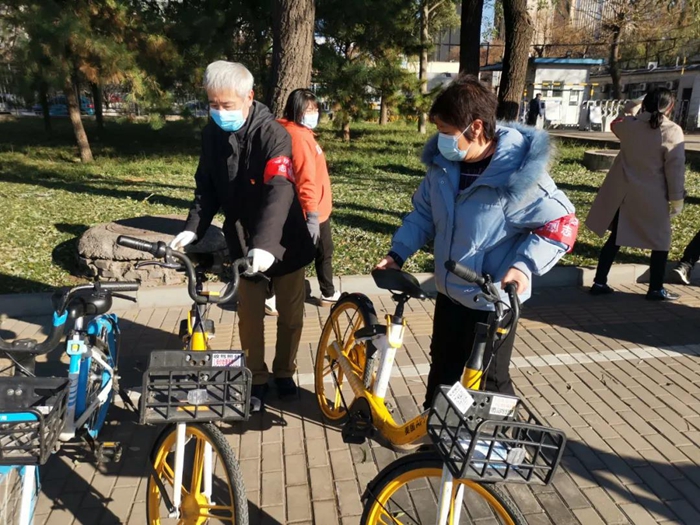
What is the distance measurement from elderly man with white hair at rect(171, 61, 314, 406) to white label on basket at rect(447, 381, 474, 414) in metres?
1.07

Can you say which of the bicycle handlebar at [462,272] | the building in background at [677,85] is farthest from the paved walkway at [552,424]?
the building in background at [677,85]

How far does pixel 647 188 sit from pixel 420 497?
3.93 meters

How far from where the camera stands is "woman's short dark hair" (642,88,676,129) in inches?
191

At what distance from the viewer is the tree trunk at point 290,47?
623 centimetres

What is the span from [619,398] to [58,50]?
11118 millimetres

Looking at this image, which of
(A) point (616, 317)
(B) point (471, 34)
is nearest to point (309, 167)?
(A) point (616, 317)

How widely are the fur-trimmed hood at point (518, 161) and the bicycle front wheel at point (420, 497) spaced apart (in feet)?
3.45

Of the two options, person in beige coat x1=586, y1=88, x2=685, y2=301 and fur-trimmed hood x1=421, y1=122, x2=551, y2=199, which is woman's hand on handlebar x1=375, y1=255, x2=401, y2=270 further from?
person in beige coat x1=586, y1=88, x2=685, y2=301

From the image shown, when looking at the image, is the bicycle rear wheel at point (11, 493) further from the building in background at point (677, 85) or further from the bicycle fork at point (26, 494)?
the building in background at point (677, 85)

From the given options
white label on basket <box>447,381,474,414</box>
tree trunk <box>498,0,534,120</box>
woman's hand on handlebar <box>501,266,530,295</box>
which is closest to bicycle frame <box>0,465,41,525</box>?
white label on basket <box>447,381,474,414</box>

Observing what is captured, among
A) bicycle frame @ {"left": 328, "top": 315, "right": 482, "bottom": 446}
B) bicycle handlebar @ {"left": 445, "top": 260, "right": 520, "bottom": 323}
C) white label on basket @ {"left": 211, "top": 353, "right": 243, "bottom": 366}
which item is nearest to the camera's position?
bicycle handlebar @ {"left": 445, "top": 260, "right": 520, "bottom": 323}

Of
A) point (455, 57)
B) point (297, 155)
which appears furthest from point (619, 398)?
point (455, 57)

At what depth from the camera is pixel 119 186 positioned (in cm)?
1040

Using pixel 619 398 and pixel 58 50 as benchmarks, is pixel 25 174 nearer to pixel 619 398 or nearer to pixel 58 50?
pixel 58 50
